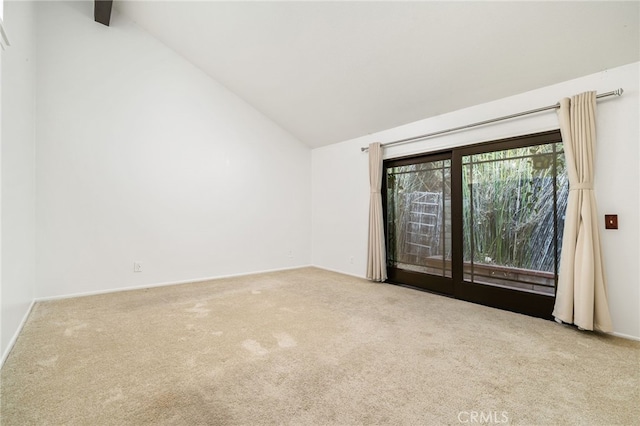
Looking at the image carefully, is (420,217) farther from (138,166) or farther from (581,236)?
(138,166)

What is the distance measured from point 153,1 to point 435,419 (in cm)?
499

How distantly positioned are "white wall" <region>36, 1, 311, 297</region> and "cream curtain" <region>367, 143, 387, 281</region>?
1.81 meters

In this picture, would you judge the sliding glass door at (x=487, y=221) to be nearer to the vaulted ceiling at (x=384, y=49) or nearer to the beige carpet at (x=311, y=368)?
the beige carpet at (x=311, y=368)

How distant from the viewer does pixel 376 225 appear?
441 cm

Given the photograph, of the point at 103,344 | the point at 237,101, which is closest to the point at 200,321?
the point at 103,344

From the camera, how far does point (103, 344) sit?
231cm

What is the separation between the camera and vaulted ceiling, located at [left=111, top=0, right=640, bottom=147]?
241 cm

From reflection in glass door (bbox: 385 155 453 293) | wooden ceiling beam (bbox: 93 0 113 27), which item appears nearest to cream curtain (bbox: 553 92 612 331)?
reflection in glass door (bbox: 385 155 453 293)

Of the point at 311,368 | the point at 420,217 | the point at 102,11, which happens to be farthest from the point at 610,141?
the point at 102,11

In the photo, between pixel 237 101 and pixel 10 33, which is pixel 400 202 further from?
pixel 10 33

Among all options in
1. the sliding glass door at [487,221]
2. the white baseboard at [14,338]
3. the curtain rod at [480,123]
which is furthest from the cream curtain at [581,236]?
the white baseboard at [14,338]

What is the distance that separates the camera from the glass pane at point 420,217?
12.6ft

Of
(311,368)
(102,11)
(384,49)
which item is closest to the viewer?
(311,368)

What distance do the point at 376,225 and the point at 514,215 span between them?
1751mm
